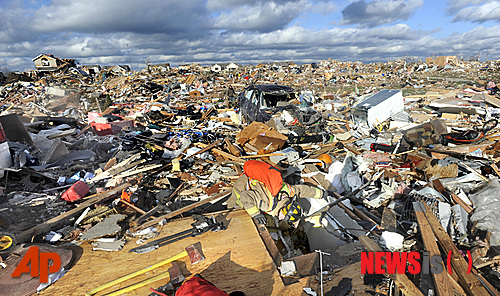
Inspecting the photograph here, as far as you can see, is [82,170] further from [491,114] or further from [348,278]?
[491,114]

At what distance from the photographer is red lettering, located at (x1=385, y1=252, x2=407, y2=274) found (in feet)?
9.82

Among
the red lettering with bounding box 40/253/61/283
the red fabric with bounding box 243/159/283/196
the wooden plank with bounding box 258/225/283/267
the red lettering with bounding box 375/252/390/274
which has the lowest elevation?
the red lettering with bounding box 375/252/390/274

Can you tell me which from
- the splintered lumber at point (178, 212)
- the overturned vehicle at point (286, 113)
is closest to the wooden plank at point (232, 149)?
the overturned vehicle at point (286, 113)

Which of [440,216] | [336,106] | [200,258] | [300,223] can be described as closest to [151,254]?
[200,258]

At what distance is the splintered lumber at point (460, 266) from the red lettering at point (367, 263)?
98cm

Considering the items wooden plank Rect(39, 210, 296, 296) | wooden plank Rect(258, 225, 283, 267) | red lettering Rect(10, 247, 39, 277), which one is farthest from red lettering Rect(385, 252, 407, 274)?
red lettering Rect(10, 247, 39, 277)

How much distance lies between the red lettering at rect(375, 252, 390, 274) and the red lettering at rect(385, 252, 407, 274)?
0.19 ft

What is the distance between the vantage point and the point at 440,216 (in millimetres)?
4258

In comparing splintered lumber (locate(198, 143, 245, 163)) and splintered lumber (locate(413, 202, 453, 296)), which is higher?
splintered lumber (locate(198, 143, 245, 163))

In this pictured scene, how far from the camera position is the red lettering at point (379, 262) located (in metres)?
3.00

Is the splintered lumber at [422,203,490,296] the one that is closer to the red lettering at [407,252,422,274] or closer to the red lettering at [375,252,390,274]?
the red lettering at [407,252,422,274]

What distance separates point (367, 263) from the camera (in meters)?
3.14

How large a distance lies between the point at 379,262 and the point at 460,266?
3.23 ft

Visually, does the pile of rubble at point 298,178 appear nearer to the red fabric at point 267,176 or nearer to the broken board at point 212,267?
the broken board at point 212,267
